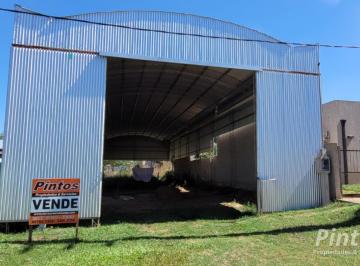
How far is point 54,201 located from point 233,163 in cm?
1559

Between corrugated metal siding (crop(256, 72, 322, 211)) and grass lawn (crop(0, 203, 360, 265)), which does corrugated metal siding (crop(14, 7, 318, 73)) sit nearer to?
corrugated metal siding (crop(256, 72, 322, 211))

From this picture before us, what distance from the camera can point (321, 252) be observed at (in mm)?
8195

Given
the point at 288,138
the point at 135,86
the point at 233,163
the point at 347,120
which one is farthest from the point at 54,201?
the point at 347,120

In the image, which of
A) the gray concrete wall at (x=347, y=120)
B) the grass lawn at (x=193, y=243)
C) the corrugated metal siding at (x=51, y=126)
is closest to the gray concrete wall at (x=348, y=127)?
the gray concrete wall at (x=347, y=120)

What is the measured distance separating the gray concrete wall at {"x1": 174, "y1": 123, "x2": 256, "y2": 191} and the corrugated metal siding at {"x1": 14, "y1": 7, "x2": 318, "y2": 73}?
6.22 metres

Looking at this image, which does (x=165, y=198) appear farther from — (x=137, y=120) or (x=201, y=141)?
(x=137, y=120)

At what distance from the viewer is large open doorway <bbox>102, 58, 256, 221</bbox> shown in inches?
619

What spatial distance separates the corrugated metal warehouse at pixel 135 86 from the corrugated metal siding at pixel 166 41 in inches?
1.4

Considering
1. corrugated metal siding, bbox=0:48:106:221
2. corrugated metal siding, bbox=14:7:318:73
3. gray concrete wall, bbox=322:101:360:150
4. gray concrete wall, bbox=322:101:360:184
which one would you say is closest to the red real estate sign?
corrugated metal siding, bbox=0:48:106:221

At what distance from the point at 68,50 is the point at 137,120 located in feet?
62.5

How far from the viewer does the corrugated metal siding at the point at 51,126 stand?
36.7ft

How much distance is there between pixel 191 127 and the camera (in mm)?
30281

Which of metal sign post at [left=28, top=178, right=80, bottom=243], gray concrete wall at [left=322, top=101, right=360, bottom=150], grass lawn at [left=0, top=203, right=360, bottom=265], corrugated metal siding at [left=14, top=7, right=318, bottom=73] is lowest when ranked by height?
grass lawn at [left=0, top=203, right=360, bottom=265]

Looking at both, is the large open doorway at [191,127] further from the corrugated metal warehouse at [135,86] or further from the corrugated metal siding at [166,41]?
the corrugated metal siding at [166,41]
